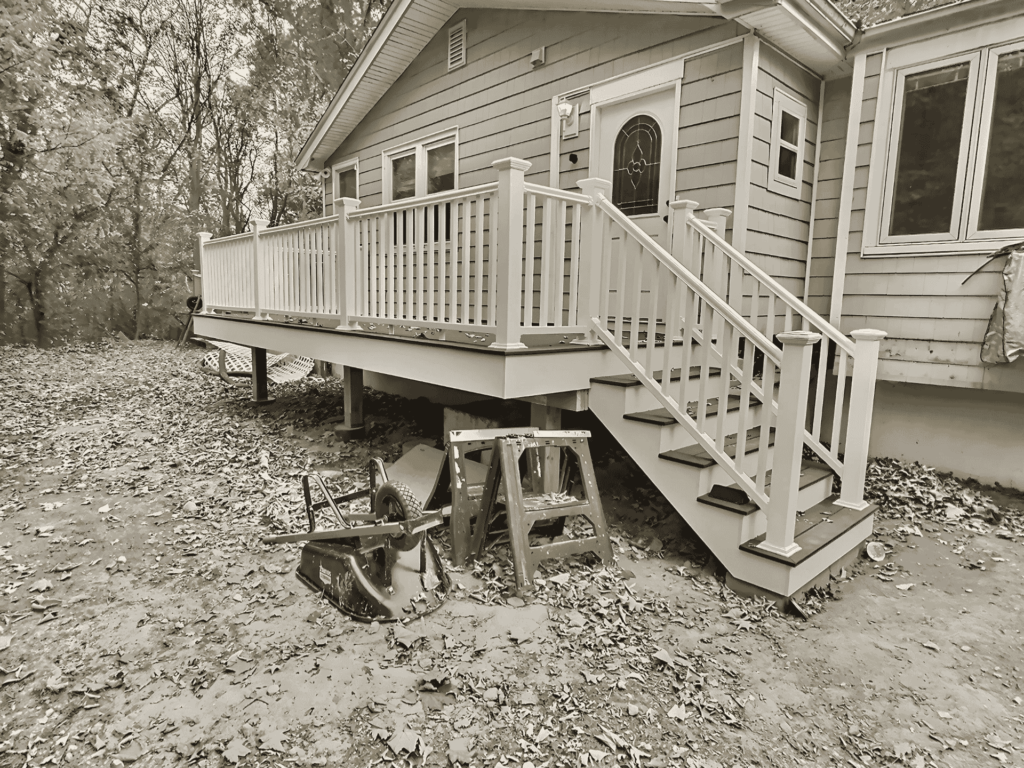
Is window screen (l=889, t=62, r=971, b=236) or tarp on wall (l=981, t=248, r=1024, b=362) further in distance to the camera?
window screen (l=889, t=62, r=971, b=236)

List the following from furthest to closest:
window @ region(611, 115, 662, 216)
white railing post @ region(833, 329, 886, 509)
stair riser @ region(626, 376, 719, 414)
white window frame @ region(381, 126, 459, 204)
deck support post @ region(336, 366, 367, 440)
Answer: white window frame @ region(381, 126, 459, 204) → deck support post @ region(336, 366, 367, 440) → window @ region(611, 115, 662, 216) → stair riser @ region(626, 376, 719, 414) → white railing post @ region(833, 329, 886, 509)

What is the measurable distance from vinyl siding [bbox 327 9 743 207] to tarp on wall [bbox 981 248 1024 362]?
204cm

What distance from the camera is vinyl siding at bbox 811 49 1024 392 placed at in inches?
177

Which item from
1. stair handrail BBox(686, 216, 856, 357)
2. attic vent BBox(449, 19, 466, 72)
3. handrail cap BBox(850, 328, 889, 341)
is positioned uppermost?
attic vent BBox(449, 19, 466, 72)

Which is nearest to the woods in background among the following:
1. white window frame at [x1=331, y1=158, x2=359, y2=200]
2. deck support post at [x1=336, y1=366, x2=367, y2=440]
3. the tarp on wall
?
white window frame at [x1=331, y1=158, x2=359, y2=200]

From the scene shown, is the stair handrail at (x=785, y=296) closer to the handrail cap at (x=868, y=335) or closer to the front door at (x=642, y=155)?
the handrail cap at (x=868, y=335)

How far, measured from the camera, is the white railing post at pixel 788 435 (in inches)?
114

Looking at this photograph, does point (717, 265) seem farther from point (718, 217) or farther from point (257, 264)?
point (257, 264)

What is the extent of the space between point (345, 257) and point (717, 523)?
3.72 m

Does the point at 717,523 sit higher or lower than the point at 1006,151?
lower

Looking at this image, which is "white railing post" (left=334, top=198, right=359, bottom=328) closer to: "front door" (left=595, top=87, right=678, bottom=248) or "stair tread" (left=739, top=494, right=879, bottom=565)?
"front door" (left=595, top=87, right=678, bottom=248)

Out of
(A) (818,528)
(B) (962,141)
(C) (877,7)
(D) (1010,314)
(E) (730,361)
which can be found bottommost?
(A) (818,528)

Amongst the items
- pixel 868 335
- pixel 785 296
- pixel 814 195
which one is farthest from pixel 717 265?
pixel 814 195

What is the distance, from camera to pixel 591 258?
13.0 ft
